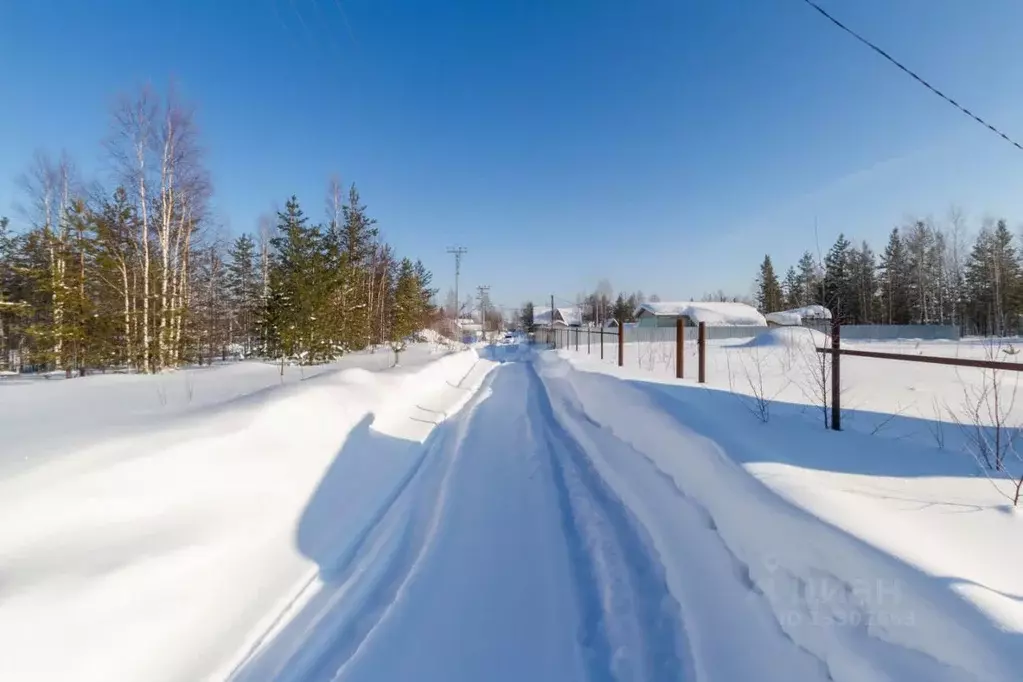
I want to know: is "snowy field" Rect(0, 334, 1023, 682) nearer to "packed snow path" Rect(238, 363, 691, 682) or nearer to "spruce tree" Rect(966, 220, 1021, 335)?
"packed snow path" Rect(238, 363, 691, 682)

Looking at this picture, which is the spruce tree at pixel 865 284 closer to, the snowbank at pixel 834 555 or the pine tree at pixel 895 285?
the pine tree at pixel 895 285

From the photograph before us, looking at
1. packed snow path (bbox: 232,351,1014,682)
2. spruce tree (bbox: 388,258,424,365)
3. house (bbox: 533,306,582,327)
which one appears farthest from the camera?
house (bbox: 533,306,582,327)

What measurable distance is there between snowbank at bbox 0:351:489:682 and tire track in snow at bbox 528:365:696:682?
169 centimetres

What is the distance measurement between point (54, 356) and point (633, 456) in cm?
1769

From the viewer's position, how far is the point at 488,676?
5.92 feet

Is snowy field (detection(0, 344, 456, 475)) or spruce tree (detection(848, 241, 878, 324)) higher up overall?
spruce tree (detection(848, 241, 878, 324))

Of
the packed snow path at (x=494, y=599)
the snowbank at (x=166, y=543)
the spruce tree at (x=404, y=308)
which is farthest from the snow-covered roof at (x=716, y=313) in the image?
the snowbank at (x=166, y=543)

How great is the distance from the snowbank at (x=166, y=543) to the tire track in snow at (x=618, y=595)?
1.69 meters

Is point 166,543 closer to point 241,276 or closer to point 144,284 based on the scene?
point 144,284

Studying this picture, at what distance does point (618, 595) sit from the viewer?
92.0 inches

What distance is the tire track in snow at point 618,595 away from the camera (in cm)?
187

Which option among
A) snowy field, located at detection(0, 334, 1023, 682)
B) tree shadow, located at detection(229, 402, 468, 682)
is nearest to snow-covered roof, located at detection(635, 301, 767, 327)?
snowy field, located at detection(0, 334, 1023, 682)

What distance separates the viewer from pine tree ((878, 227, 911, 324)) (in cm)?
4112

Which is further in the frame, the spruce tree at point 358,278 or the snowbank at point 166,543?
the spruce tree at point 358,278
